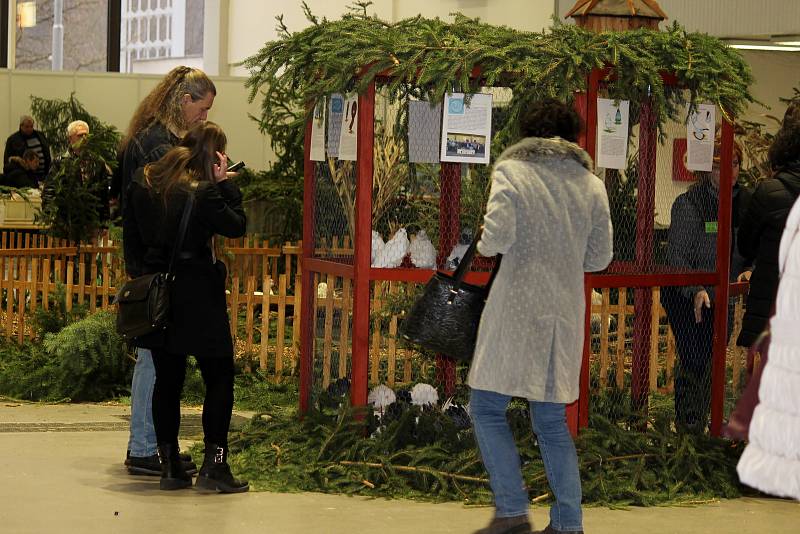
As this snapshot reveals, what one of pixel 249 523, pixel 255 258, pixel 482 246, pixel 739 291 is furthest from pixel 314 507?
pixel 255 258

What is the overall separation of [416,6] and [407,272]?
12.4 meters

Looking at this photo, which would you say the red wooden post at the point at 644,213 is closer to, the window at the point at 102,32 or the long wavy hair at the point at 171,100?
the long wavy hair at the point at 171,100

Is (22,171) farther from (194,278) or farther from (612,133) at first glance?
(612,133)

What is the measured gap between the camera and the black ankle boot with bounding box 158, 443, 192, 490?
5.93 m

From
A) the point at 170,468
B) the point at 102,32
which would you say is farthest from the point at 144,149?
the point at 102,32

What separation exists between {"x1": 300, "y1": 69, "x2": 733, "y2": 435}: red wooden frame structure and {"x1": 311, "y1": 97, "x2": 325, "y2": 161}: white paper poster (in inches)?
1.6

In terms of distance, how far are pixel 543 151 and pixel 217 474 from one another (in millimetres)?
2149

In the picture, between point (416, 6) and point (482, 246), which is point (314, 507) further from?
point (416, 6)

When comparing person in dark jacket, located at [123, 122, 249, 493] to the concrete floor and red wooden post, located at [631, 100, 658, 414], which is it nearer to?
the concrete floor

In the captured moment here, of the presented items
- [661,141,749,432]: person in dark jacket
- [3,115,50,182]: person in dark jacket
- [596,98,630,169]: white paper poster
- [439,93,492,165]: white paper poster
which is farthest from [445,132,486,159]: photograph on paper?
[3,115,50,182]: person in dark jacket

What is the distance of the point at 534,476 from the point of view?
597 cm

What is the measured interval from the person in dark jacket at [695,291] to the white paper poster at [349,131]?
1.68 metres

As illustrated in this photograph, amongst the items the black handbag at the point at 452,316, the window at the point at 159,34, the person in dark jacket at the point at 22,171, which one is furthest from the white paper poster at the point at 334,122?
the window at the point at 159,34

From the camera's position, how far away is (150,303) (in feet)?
18.6
